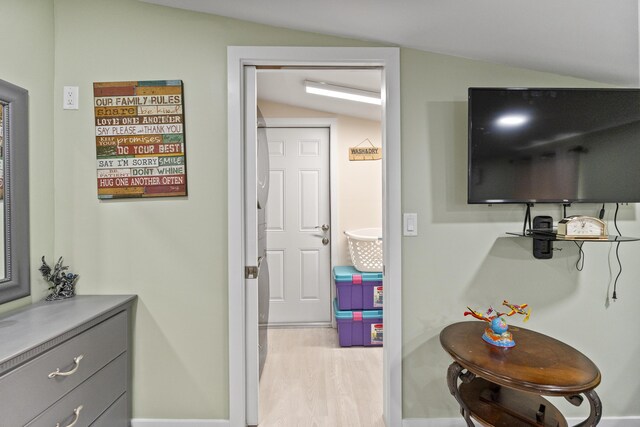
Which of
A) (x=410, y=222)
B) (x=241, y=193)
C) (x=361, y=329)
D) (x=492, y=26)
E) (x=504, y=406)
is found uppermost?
(x=492, y=26)

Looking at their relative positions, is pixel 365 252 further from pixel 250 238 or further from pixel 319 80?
pixel 319 80

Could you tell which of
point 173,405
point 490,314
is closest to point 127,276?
point 173,405

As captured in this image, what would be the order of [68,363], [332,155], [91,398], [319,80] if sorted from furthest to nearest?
1. [332,155]
2. [319,80]
3. [91,398]
4. [68,363]

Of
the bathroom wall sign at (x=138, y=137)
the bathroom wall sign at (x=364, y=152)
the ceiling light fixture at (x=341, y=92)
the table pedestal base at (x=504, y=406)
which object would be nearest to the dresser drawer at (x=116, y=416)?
the bathroom wall sign at (x=138, y=137)

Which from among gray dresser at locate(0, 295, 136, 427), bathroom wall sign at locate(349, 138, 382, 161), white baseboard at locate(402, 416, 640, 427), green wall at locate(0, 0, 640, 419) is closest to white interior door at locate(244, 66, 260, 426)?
green wall at locate(0, 0, 640, 419)

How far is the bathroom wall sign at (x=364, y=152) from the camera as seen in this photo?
3314mm

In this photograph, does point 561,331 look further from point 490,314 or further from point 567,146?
point 567,146

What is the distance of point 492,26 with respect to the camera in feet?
4.77

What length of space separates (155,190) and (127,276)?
487 mm

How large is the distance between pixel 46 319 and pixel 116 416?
62 centimetres

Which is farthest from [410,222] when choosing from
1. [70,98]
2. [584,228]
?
[70,98]

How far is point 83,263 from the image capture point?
5.66 feet

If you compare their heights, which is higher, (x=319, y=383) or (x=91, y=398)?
(x=91, y=398)

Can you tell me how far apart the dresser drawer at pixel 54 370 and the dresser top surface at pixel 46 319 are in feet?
0.20
